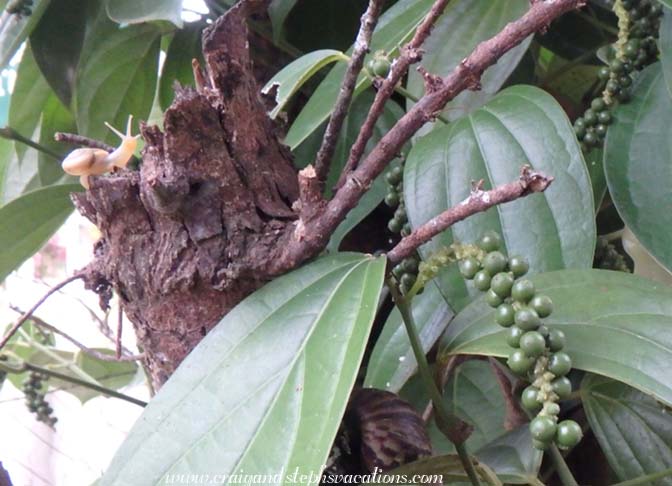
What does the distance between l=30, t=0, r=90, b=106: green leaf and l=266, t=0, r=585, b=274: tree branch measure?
1.37 feet

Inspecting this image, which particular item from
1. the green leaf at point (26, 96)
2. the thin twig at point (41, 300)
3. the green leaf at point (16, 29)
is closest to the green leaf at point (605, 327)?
the thin twig at point (41, 300)

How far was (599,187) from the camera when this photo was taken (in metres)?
0.52

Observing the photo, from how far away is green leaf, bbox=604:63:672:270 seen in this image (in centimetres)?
43

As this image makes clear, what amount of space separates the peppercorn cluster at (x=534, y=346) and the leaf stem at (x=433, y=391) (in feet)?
0.16

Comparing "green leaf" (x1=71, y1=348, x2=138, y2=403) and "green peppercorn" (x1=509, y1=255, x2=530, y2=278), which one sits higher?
"green peppercorn" (x1=509, y1=255, x2=530, y2=278)

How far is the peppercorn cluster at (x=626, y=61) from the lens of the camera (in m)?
0.49

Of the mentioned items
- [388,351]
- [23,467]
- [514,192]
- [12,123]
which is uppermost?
[12,123]

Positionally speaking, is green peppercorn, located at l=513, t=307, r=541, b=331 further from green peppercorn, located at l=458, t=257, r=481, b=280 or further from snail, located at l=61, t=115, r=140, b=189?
snail, located at l=61, t=115, r=140, b=189

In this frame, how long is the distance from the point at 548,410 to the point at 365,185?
0.14m

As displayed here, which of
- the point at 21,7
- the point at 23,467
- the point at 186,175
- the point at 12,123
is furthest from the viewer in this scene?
the point at 23,467

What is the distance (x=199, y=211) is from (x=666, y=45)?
324 mm

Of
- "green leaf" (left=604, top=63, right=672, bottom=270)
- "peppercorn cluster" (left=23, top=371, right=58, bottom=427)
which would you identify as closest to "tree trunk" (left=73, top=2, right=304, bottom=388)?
"green leaf" (left=604, top=63, right=672, bottom=270)

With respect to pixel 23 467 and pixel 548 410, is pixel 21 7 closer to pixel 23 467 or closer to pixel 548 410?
pixel 548 410

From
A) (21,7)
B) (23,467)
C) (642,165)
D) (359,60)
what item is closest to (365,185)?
(359,60)
